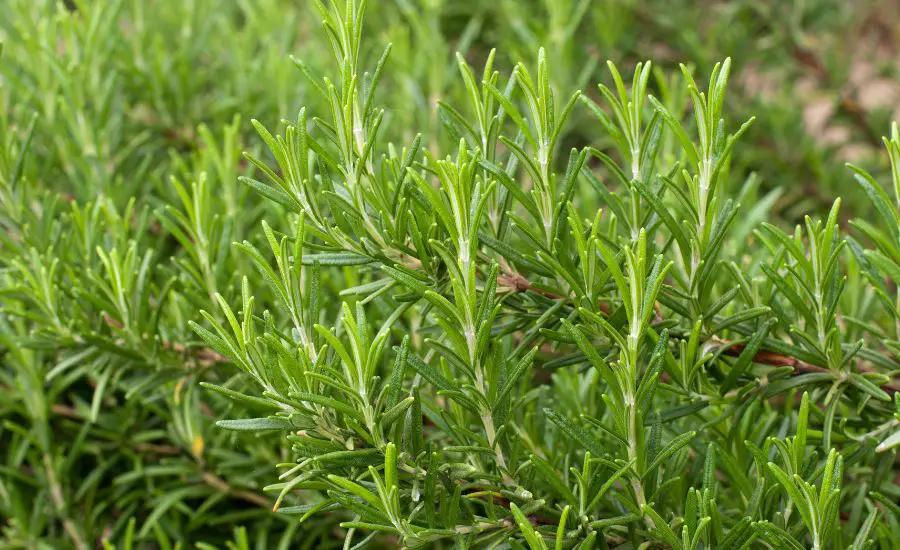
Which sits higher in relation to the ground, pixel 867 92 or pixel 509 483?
pixel 867 92

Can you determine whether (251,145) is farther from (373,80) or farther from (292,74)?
(373,80)

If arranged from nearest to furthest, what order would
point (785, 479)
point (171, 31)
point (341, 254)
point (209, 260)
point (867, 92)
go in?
1. point (785, 479)
2. point (341, 254)
3. point (209, 260)
4. point (171, 31)
5. point (867, 92)

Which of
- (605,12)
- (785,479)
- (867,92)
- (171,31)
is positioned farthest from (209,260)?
(867,92)

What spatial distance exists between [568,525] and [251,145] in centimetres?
71

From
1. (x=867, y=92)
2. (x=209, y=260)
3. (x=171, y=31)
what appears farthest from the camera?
(x=867, y=92)

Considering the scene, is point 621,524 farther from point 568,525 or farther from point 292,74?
point 292,74

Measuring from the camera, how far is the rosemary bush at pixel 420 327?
57 centimetres

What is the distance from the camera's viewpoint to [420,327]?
2.20ft

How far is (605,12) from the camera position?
1.40 meters

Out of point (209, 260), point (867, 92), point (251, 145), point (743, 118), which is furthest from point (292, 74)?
point (867, 92)

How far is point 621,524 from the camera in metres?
0.61

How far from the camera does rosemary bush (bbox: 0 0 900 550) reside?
1.87ft

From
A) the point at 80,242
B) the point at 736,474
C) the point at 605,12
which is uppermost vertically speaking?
the point at 605,12

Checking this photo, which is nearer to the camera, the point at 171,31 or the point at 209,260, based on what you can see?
the point at 209,260
